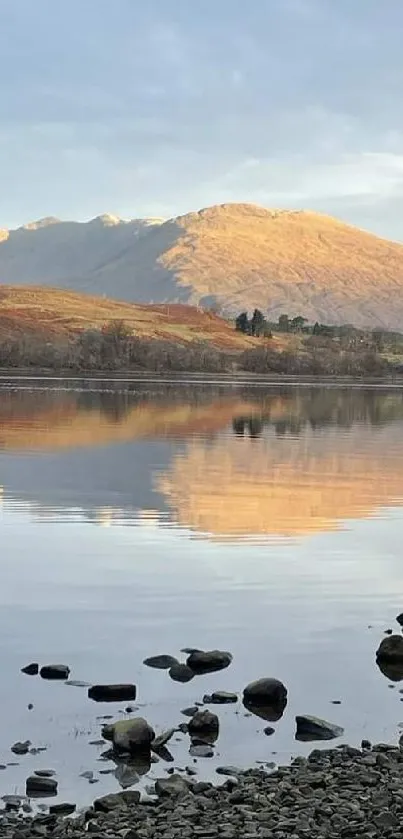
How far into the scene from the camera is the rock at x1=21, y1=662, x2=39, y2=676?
49.0 ft

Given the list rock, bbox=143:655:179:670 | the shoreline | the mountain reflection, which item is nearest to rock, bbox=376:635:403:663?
rock, bbox=143:655:179:670

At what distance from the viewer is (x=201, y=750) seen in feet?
40.4

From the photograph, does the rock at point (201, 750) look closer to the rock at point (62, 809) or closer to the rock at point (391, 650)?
the rock at point (62, 809)

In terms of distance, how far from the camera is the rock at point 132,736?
1214 cm

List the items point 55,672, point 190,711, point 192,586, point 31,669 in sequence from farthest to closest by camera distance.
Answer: point 192,586 → point 31,669 → point 55,672 → point 190,711

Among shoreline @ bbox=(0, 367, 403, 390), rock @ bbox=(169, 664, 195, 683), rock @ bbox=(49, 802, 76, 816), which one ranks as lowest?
rock @ bbox=(169, 664, 195, 683)

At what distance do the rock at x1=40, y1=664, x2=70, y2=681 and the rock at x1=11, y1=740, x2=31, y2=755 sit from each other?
2.54 m

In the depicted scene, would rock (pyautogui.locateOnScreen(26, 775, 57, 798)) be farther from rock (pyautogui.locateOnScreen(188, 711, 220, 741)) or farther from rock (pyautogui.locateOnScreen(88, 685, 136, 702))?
rock (pyautogui.locateOnScreen(88, 685, 136, 702))

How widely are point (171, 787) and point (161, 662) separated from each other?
4.83 metres

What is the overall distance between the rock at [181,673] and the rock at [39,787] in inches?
162

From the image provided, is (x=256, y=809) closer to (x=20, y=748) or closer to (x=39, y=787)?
(x=39, y=787)

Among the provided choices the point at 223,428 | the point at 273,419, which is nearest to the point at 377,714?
the point at 223,428

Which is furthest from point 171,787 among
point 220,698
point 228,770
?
point 220,698

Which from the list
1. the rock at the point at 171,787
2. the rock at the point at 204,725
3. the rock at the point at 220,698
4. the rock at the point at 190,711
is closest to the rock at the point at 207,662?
the rock at the point at 220,698
